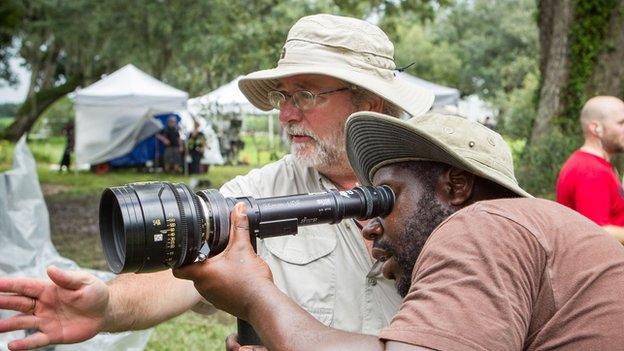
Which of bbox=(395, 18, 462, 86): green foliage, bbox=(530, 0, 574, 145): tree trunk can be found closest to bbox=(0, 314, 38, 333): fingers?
bbox=(530, 0, 574, 145): tree trunk

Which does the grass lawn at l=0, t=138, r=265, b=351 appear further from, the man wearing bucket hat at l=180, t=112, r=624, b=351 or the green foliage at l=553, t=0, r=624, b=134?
the green foliage at l=553, t=0, r=624, b=134

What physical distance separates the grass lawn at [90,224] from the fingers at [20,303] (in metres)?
3.91

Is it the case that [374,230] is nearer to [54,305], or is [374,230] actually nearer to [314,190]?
[314,190]

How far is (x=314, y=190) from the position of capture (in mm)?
2688

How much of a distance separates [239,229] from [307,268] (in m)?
0.66

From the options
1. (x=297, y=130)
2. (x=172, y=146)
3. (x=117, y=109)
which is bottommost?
(x=172, y=146)

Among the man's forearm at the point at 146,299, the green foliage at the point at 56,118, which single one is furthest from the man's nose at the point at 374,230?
the green foliage at the point at 56,118

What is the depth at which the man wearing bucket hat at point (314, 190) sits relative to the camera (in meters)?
2.39

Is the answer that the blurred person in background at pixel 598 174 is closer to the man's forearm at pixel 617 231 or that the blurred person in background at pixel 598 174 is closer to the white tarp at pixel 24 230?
the man's forearm at pixel 617 231

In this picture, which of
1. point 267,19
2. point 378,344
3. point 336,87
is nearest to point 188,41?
point 267,19

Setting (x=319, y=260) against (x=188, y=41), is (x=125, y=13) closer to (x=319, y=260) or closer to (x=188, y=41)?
(x=188, y=41)

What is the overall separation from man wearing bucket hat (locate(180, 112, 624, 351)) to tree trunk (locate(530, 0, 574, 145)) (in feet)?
28.0

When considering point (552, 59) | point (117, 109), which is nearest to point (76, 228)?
point (552, 59)

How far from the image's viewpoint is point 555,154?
954 cm
